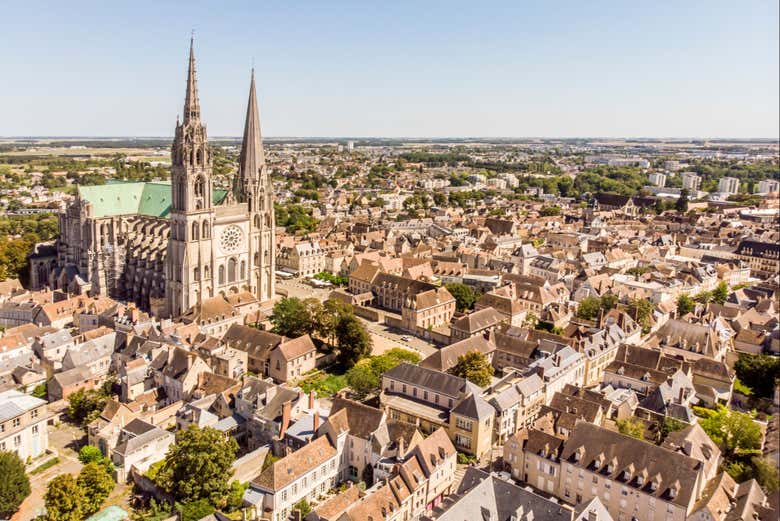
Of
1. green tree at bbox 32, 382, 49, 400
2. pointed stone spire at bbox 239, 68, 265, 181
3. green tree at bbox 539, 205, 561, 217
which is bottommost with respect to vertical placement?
green tree at bbox 32, 382, 49, 400

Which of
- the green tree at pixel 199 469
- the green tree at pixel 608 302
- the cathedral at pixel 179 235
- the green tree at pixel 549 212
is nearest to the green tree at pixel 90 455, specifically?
the green tree at pixel 199 469

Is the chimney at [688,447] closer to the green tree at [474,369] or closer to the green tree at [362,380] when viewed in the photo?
the green tree at [474,369]

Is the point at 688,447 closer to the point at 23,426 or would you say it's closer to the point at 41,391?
the point at 23,426

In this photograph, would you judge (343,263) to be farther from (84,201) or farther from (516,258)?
(84,201)

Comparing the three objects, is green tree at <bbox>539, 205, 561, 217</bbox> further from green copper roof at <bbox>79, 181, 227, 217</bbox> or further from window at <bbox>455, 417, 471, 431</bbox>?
window at <bbox>455, 417, 471, 431</bbox>

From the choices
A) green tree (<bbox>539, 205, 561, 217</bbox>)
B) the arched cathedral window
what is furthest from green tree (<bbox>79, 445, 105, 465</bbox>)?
green tree (<bbox>539, 205, 561, 217</bbox>)

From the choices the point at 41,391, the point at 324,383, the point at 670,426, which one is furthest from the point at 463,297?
the point at 41,391
